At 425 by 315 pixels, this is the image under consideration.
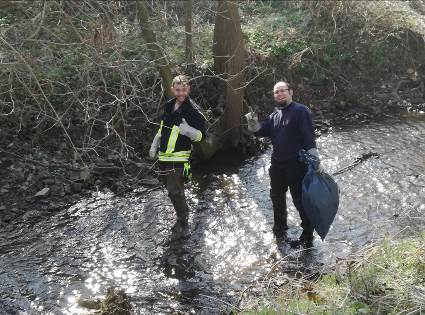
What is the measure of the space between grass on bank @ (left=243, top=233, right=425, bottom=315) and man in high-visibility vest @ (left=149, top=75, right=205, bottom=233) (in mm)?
2154

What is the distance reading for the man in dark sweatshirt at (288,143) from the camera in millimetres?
5551

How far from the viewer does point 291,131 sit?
5.68 m

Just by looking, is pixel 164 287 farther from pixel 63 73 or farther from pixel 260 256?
pixel 63 73

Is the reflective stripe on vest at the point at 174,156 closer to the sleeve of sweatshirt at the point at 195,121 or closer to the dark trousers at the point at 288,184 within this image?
the sleeve of sweatshirt at the point at 195,121

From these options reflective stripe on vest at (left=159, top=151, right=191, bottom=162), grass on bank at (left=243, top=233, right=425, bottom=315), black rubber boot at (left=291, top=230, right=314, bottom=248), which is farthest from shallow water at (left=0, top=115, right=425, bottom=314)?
reflective stripe on vest at (left=159, top=151, right=191, bottom=162)

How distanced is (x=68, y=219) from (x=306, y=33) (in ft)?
25.8

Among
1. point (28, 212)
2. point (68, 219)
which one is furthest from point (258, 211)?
point (28, 212)

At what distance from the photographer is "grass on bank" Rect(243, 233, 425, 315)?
3859mm

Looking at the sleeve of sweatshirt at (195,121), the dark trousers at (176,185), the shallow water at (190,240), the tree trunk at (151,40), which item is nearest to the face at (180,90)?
the sleeve of sweatshirt at (195,121)

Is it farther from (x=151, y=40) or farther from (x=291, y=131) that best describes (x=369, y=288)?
(x=151, y=40)

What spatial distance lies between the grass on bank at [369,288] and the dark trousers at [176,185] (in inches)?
84.6

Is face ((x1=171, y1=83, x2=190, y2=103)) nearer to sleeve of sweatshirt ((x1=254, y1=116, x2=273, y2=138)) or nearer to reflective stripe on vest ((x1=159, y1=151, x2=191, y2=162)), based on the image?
reflective stripe on vest ((x1=159, y1=151, x2=191, y2=162))

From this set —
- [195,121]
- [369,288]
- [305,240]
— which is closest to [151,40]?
[195,121]

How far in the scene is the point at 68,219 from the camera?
22.6 feet
